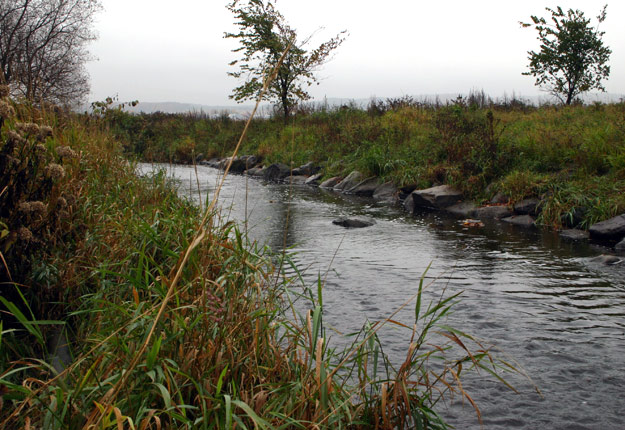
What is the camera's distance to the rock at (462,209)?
10078 millimetres

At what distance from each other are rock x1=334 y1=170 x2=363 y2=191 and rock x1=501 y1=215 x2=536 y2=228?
5.30 meters

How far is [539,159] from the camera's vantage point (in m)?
10.5

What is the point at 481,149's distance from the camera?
1122 centimetres

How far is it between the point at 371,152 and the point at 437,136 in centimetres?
207

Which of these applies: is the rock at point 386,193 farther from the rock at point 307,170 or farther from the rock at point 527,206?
the rock at point 307,170

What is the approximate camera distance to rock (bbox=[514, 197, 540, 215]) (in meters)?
9.23

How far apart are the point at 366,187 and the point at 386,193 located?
3.21 feet

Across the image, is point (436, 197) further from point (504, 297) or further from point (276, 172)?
point (276, 172)

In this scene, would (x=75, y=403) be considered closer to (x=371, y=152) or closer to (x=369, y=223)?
(x=369, y=223)

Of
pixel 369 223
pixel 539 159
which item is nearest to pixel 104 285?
pixel 369 223

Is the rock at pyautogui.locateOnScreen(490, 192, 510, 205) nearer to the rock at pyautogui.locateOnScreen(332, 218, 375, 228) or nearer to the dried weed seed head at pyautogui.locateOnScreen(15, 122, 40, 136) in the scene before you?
the rock at pyautogui.locateOnScreen(332, 218, 375, 228)

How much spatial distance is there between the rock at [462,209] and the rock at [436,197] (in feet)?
0.54

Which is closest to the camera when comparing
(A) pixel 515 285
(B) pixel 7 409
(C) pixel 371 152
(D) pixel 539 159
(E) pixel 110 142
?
(B) pixel 7 409

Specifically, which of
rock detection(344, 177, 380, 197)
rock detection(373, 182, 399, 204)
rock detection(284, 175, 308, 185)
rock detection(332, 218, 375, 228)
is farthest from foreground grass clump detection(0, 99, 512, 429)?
rock detection(284, 175, 308, 185)
